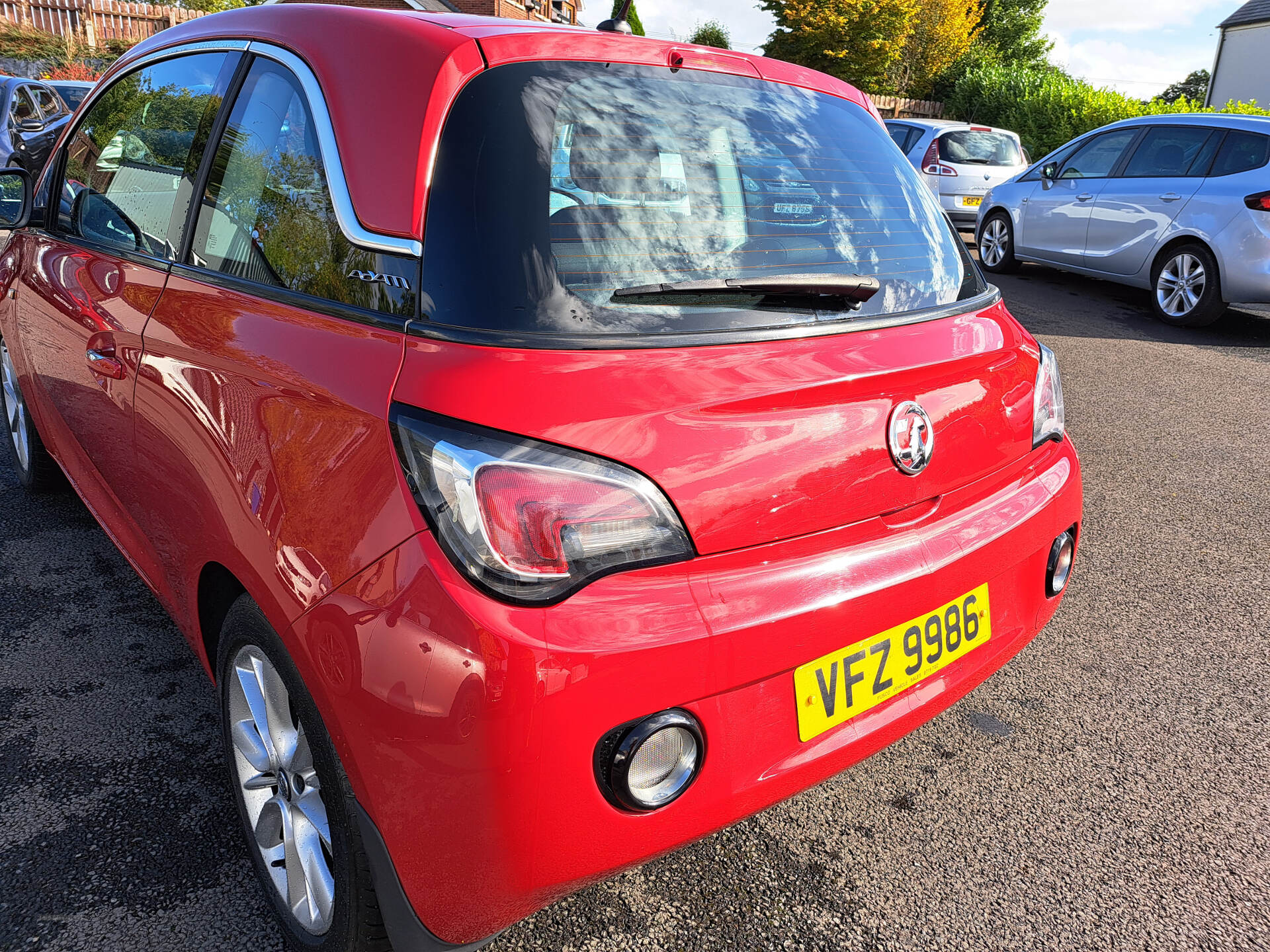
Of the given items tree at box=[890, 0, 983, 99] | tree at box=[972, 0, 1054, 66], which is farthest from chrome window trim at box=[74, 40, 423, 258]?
tree at box=[972, 0, 1054, 66]

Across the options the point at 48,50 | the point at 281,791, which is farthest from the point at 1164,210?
the point at 48,50

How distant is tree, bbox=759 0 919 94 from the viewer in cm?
3045

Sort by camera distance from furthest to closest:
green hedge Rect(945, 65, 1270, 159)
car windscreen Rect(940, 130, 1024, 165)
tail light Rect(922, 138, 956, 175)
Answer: green hedge Rect(945, 65, 1270, 159), car windscreen Rect(940, 130, 1024, 165), tail light Rect(922, 138, 956, 175)

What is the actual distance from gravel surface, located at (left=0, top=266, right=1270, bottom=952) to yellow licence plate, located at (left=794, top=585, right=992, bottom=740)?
0.53 meters

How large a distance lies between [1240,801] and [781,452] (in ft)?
5.46

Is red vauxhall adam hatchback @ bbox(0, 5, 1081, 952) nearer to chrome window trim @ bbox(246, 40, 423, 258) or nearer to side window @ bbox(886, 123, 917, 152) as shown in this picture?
chrome window trim @ bbox(246, 40, 423, 258)

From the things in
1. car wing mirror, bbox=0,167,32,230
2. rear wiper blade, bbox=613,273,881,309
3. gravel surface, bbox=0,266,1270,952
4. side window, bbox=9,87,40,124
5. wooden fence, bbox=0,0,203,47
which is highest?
wooden fence, bbox=0,0,203,47

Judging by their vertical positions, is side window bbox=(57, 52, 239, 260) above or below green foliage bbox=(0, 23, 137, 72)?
below

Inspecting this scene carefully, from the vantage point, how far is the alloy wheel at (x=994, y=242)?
10.1m

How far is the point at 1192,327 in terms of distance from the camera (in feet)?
26.1

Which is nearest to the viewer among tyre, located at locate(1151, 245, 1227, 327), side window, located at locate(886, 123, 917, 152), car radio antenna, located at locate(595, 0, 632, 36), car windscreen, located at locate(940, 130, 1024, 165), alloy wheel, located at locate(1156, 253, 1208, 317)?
car radio antenna, located at locate(595, 0, 632, 36)

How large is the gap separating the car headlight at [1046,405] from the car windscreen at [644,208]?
0.88ft

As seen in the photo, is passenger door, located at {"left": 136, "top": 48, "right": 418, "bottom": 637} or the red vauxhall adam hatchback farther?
passenger door, located at {"left": 136, "top": 48, "right": 418, "bottom": 637}

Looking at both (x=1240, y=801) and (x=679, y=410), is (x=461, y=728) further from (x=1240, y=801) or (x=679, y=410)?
(x=1240, y=801)
